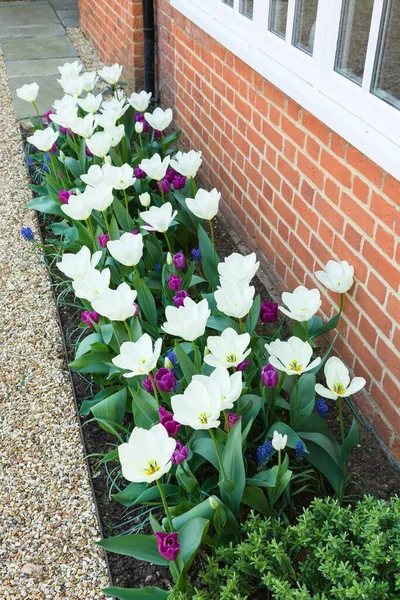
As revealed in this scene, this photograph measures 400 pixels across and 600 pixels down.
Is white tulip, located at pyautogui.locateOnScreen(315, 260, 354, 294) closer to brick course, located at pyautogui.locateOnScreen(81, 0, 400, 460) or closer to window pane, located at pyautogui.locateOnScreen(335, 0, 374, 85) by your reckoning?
brick course, located at pyautogui.locateOnScreen(81, 0, 400, 460)

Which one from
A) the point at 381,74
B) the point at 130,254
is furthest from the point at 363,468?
the point at 381,74

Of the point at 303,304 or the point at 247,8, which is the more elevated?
the point at 247,8

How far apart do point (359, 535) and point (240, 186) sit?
219 centimetres

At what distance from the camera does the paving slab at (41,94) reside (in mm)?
5758

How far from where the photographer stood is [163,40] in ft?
15.8

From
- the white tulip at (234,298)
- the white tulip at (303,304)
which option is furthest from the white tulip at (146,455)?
the white tulip at (303,304)

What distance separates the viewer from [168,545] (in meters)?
1.67

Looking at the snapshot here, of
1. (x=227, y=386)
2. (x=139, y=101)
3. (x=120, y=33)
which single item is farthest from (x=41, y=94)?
(x=227, y=386)

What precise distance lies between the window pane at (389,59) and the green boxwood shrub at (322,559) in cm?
122

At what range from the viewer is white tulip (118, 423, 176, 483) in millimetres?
1630

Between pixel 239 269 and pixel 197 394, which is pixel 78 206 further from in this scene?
pixel 197 394

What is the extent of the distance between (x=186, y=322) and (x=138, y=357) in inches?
6.7

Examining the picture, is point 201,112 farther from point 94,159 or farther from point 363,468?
point 363,468

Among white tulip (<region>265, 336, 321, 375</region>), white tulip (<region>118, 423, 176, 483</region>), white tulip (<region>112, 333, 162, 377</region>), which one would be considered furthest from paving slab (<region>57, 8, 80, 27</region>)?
white tulip (<region>118, 423, 176, 483</region>)
